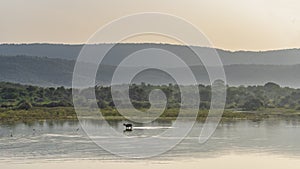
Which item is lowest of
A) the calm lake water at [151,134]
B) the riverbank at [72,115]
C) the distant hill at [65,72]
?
the calm lake water at [151,134]

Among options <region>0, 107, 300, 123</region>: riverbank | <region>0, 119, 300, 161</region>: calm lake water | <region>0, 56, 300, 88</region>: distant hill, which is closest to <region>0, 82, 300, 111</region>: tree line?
<region>0, 107, 300, 123</region>: riverbank

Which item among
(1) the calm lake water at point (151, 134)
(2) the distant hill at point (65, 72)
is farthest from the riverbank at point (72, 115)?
(2) the distant hill at point (65, 72)

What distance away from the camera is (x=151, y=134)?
28641 millimetres

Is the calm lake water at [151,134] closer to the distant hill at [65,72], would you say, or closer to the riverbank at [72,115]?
the riverbank at [72,115]

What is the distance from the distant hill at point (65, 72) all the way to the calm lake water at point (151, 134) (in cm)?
3563

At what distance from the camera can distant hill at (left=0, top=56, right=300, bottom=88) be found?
72.5m

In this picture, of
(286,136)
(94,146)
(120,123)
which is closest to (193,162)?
(94,146)

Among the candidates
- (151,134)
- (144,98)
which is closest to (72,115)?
(144,98)

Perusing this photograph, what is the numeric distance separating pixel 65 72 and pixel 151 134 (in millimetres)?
51445

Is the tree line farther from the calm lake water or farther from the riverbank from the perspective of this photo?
the calm lake water

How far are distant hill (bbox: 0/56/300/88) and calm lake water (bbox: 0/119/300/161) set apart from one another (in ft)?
117

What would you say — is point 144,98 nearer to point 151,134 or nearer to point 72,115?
point 72,115

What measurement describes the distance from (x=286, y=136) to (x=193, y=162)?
799cm

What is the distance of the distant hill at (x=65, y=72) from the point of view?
72.5 meters
